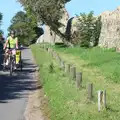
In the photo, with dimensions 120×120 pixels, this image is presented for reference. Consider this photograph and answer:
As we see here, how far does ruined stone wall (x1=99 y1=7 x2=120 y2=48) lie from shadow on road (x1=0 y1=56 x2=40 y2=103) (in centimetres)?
1167

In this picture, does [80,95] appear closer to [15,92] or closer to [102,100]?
[102,100]

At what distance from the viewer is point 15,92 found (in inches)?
677

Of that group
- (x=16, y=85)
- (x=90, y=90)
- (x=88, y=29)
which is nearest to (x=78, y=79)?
(x=90, y=90)

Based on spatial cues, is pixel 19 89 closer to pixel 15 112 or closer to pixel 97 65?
pixel 15 112

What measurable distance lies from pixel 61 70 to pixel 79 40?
25602 millimetres

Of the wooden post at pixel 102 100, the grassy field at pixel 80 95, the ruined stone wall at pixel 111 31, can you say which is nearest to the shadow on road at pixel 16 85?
the grassy field at pixel 80 95

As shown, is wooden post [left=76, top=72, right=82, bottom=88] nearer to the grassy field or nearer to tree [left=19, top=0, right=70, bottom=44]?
the grassy field

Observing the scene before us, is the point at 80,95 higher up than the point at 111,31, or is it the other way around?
the point at 111,31

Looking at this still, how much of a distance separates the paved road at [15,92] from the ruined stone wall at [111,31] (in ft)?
36.5

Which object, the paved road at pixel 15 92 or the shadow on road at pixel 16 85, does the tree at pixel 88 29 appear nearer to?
the paved road at pixel 15 92

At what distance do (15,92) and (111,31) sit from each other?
20.0 meters

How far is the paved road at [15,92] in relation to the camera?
13320 mm

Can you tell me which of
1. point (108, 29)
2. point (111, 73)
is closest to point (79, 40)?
point (108, 29)

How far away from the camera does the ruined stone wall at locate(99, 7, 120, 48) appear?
3481cm
